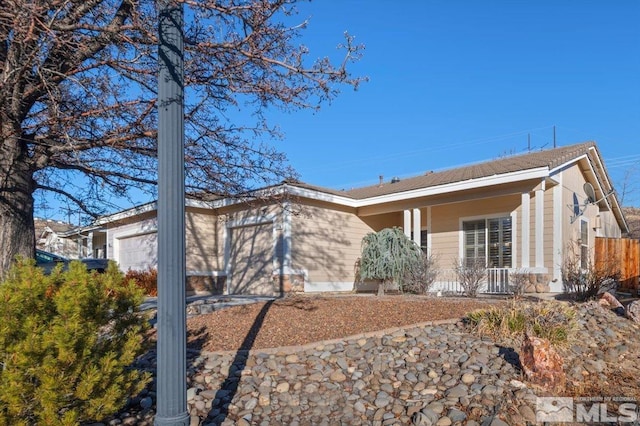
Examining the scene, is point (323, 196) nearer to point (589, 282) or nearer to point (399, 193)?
point (399, 193)

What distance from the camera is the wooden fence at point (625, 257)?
12398mm

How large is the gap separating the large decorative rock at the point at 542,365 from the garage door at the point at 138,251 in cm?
1280

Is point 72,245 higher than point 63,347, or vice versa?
point 63,347

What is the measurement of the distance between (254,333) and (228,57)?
371cm

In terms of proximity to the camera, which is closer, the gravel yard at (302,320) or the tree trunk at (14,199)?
the tree trunk at (14,199)

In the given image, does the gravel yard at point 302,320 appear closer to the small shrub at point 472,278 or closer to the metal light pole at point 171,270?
the small shrub at point 472,278

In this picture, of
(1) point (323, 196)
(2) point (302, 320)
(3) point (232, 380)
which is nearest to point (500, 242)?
(1) point (323, 196)

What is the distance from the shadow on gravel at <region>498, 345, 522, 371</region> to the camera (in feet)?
16.4

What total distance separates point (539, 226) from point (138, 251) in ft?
42.1

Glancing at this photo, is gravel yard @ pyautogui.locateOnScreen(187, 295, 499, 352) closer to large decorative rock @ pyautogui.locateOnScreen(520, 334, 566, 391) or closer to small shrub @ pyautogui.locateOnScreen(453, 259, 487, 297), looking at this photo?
large decorative rock @ pyautogui.locateOnScreen(520, 334, 566, 391)

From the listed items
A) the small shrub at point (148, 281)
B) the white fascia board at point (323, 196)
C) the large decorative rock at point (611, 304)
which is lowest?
the small shrub at point (148, 281)

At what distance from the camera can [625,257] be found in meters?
12.9

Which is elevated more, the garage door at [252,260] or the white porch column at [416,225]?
the white porch column at [416,225]

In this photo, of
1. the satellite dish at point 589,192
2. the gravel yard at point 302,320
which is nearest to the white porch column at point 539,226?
the gravel yard at point 302,320
